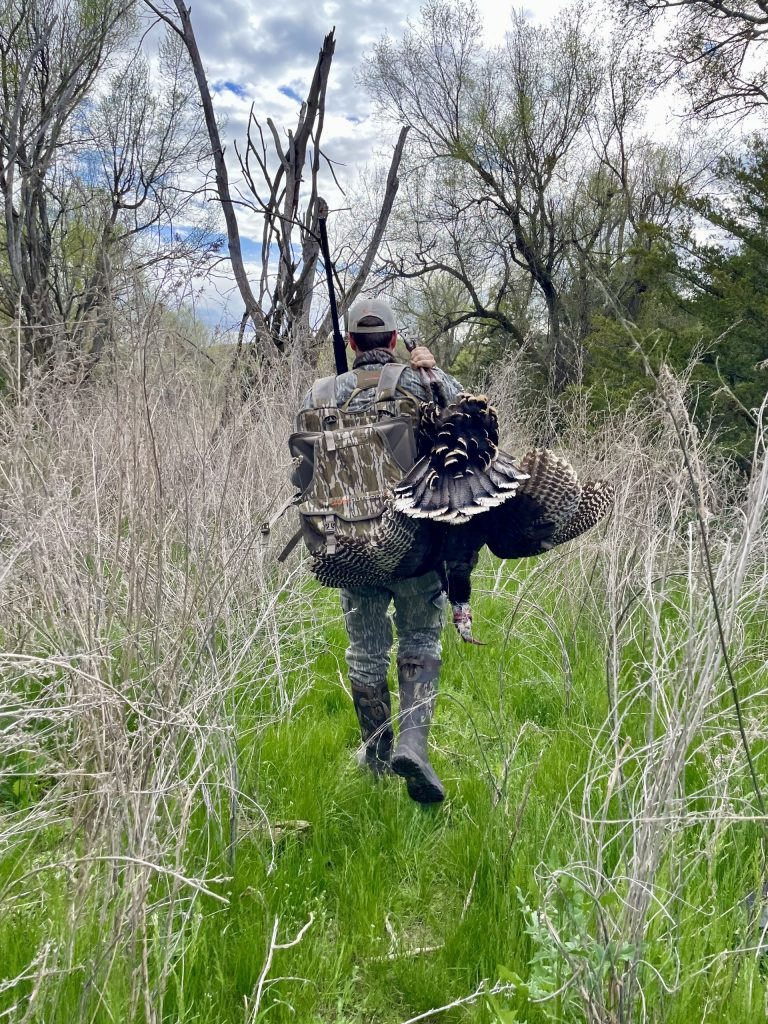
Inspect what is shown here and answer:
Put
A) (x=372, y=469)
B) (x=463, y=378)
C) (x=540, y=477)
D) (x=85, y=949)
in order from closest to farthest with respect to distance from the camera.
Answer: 1. (x=85, y=949)
2. (x=540, y=477)
3. (x=372, y=469)
4. (x=463, y=378)

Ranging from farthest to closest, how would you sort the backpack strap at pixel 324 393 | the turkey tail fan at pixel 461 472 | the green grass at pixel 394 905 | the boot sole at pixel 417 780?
1. the backpack strap at pixel 324 393
2. the boot sole at pixel 417 780
3. the turkey tail fan at pixel 461 472
4. the green grass at pixel 394 905

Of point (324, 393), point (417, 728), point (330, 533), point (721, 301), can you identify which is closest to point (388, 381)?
point (324, 393)

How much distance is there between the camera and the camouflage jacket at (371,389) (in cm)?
252

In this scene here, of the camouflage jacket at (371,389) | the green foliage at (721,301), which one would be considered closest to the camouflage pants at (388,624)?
the camouflage jacket at (371,389)

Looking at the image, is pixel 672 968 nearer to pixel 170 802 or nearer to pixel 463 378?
pixel 170 802

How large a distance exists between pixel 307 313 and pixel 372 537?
210 inches

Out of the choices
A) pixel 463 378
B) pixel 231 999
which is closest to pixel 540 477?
pixel 231 999

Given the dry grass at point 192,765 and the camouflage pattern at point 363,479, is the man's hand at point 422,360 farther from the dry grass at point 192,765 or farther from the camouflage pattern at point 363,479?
the dry grass at point 192,765

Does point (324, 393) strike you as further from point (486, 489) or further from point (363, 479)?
point (486, 489)

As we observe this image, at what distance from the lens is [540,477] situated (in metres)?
2.20

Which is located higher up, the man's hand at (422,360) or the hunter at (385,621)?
the man's hand at (422,360)

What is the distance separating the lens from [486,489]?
2148mm

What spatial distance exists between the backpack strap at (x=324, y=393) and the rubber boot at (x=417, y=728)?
3.49ft

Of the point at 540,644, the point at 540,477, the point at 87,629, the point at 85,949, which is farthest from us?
the point at 540,644
